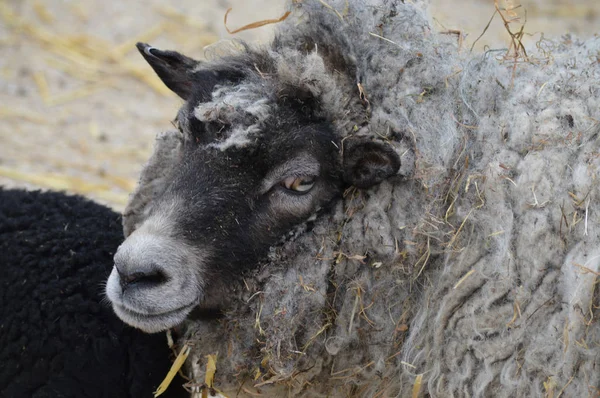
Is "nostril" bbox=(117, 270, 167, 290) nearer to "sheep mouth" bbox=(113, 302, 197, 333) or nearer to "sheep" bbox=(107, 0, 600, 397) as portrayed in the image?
"sheep" bbox=(107, 0, 600, 397)

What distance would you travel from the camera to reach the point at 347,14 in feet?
11.7

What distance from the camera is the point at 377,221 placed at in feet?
10.6

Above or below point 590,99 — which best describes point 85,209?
below

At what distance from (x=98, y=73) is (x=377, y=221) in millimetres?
7502

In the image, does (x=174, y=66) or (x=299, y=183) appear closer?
(x=299, y=183)

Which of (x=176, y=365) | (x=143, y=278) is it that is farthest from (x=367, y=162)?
(x=176, y=365)

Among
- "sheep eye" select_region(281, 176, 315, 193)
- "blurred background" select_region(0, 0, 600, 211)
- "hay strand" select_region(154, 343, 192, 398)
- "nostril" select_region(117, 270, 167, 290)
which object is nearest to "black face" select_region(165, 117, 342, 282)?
"sheep eye" select_region(281, 176, 315, 193)

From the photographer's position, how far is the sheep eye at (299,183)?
3293 millimetres

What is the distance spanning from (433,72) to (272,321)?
145cm

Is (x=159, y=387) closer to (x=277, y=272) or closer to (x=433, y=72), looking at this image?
(x=277, y=272)

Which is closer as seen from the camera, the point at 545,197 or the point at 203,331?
the point at 545,197

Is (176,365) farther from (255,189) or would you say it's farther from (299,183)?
(299,183)

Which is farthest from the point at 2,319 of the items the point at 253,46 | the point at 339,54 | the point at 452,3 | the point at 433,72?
the point at 452,3

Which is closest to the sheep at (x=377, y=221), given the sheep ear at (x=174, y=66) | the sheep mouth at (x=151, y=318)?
the sheep mouth at (x=151, y=318)
